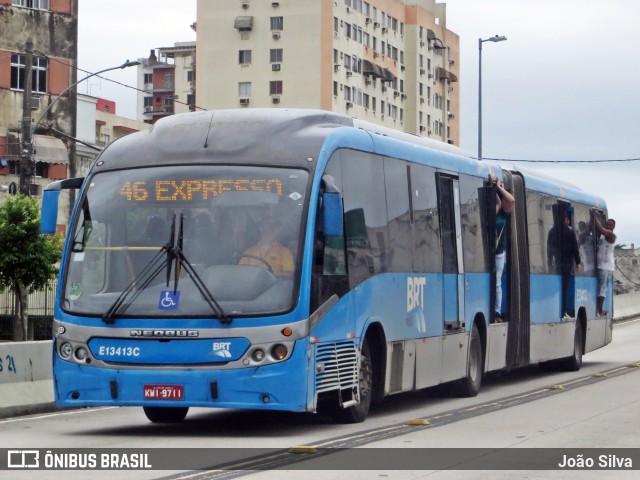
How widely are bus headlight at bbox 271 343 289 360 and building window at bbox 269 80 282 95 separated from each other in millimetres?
94658

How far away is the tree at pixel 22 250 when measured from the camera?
49938mm

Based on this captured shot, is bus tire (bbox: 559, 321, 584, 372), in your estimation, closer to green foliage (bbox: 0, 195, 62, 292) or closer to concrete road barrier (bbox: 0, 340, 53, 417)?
concrete road barrier (bbox: 0, 340, 53, 417)

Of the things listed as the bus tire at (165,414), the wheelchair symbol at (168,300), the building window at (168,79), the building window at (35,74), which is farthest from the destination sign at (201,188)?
the building window at (168,79)

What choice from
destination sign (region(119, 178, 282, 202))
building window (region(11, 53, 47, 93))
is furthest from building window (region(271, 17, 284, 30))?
destination sign (region(119, 178, 282, 202))

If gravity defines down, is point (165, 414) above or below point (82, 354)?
below

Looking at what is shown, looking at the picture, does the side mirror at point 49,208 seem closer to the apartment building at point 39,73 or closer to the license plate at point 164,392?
the license plate at point 164,392

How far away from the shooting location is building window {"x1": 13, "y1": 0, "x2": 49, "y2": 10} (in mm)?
66375

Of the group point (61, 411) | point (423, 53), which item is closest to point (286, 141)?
point (61, 411)

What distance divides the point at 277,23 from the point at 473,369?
88.8 m

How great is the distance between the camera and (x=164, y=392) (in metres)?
14.7

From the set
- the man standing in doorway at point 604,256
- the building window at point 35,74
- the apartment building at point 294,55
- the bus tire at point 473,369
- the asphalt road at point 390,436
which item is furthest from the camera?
the apartment building at point 294,55

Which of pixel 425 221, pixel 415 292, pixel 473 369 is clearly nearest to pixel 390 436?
pixel 415 292

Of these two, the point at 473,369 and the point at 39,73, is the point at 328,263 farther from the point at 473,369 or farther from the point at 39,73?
the point at 39,73

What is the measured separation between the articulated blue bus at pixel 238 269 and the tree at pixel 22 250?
3366 centimetres
